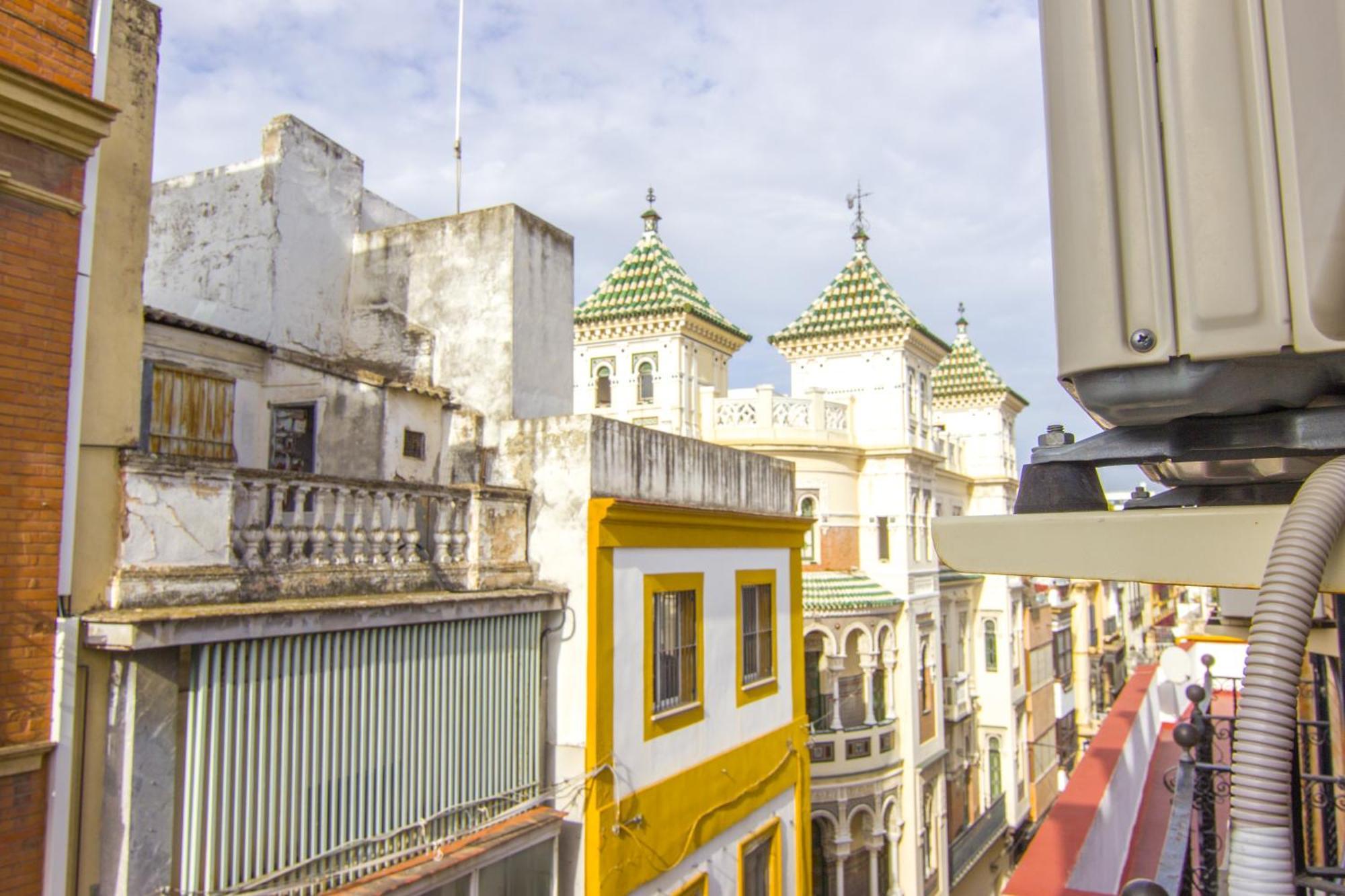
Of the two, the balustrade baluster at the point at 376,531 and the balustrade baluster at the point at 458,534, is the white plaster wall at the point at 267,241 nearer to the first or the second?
the balustrade baluster at the point at 458,534

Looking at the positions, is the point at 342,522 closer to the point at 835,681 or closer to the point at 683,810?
the point at 683,810

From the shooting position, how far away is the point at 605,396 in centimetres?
2420

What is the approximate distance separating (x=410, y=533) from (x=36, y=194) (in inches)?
135

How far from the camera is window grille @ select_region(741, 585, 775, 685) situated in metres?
11.7

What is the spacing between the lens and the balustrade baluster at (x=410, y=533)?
25.8ft

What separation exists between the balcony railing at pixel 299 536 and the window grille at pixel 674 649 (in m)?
1.64

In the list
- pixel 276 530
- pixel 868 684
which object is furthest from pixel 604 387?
pixel 276 530

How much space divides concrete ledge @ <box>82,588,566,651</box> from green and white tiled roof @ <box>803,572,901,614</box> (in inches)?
574

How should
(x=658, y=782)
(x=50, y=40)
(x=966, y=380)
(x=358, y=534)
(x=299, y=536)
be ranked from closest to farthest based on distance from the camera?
1. (x=50, y=40)
2. (x=299, y=536)
3. (x=358, y=534)
4. (x=658, y=782)
5. (x=966, y=380)

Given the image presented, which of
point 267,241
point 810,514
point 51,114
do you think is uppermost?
point 267,241

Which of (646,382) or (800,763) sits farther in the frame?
(646,382)

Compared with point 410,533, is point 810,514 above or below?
above

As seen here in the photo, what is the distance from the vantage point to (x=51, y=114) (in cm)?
561

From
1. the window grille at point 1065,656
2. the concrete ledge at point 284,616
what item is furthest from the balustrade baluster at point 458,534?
the window grille at point 1065,656
